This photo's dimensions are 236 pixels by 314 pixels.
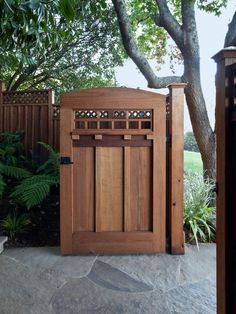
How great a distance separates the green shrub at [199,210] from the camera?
3359 millimetres

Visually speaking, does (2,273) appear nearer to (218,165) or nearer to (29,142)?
(218,165)

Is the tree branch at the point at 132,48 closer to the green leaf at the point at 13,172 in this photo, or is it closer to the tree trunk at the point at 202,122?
the tree trunk at the point at 202,122

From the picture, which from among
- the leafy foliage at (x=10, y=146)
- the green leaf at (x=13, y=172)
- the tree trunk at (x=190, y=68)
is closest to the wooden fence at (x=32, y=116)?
the leafy foliage at (x=10, y=146)

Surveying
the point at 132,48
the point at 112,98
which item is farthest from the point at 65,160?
the point at 132,48

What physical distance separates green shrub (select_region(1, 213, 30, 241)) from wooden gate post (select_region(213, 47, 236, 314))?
2.41 m

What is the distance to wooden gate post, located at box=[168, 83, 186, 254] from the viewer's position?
9.66ft

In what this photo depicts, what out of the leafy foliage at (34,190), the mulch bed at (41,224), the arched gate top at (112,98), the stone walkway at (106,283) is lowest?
the stone walkway at (106,283)

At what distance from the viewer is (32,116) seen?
5.18 m

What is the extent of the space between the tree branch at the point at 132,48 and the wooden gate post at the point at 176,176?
161cm

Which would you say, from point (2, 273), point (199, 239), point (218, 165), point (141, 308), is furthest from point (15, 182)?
point (218, 165)

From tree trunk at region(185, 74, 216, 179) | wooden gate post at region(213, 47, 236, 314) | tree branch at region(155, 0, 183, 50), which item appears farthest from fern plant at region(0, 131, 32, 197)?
wooden gate post at region(213, 47, 236, 314)

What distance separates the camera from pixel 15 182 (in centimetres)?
458

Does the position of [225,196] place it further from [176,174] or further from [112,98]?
[112,98]

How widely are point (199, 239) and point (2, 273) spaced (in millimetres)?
1969
